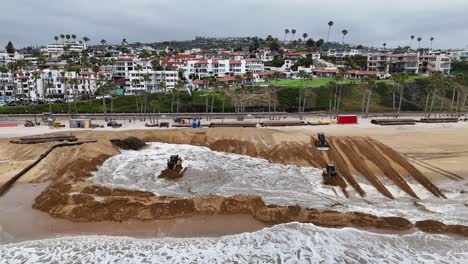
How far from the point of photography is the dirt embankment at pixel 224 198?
24.3m

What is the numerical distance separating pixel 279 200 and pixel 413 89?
79.4 metres

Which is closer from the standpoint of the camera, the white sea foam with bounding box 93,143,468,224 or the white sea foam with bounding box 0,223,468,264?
the white sea foam with bounding box 0,223,468,264

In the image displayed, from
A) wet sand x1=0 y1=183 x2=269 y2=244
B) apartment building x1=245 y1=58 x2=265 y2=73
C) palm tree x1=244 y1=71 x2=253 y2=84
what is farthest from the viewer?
apartment building x1=245 y1=58 x2=265 y2=73

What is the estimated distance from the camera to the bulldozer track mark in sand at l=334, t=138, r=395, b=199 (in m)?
29.9

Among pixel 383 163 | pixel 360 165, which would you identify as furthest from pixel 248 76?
pixel 383 163

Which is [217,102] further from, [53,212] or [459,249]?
[459,249]

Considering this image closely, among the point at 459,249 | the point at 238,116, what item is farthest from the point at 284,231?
the point at 238,116

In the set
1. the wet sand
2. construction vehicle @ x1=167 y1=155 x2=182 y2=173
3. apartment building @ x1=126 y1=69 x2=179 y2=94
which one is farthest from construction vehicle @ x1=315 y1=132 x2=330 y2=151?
apartment building @ x1=126 y1=69 x2=179 y2=94

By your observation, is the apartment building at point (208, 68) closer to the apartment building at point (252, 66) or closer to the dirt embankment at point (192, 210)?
the apartment building at point (252, 66)

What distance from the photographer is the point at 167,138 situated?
44.8 m

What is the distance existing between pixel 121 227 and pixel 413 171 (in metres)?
27.2

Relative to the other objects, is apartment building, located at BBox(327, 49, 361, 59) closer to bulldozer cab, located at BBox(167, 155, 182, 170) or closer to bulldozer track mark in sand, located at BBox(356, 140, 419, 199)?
bulldozer track mark in sand, located at BBox(356, 140, 419, 199)

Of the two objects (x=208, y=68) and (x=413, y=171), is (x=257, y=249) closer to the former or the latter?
(x=413, y=171)

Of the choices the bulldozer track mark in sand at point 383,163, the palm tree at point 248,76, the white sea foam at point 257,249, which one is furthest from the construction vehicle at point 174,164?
the palm tree at point 248,76
